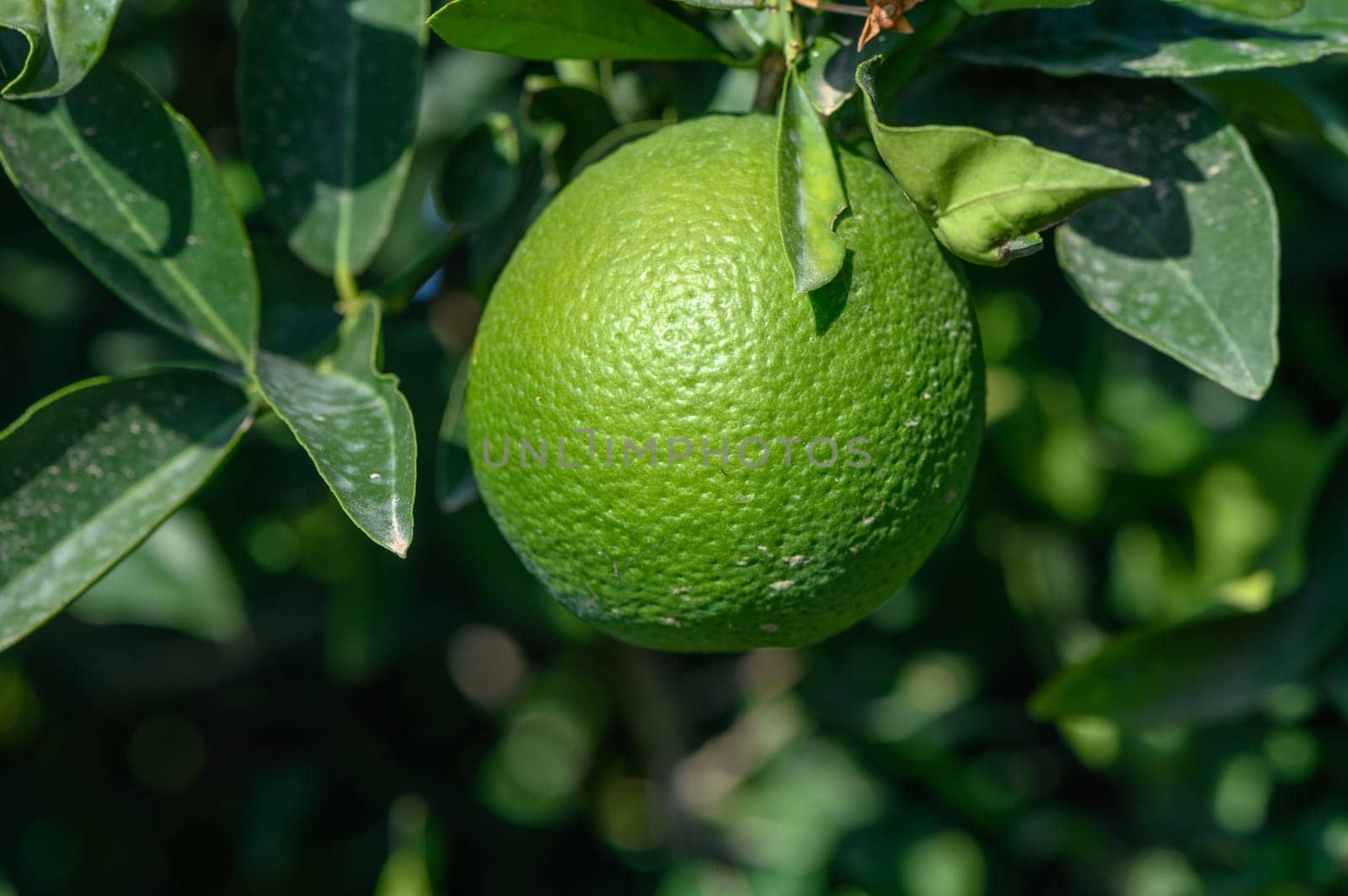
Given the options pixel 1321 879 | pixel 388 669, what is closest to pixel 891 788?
pixel 1321 879

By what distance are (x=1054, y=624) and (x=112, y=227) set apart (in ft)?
4.25

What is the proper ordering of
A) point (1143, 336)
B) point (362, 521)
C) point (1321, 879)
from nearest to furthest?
1. point (362, 521)
2. point (1143, 336)
3. point (1321, 879)

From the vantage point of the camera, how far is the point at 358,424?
0.81 meters

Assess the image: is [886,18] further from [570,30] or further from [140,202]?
[140,202]

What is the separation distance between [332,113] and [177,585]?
28.7 inches

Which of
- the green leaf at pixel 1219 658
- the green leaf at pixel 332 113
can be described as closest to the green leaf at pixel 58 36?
the green leaf at pixel 332 113

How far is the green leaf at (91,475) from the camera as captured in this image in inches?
33.6

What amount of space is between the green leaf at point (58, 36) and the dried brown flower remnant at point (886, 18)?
0.49 m

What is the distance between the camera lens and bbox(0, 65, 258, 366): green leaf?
35.0 inches

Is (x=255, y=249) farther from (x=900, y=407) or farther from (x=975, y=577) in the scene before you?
(x=975, y=577)

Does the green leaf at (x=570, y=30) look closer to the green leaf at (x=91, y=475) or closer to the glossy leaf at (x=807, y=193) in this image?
the glossy leaf at (x=807, y=193)

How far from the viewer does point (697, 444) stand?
0.73 m

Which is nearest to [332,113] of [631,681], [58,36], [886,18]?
[58,36]

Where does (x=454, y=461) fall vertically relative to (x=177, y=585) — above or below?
above
